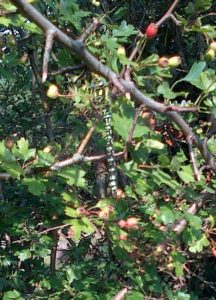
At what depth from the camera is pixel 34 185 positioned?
1.26 m

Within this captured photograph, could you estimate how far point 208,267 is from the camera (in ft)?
8.17

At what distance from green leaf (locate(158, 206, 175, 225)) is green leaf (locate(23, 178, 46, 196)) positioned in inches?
11.3

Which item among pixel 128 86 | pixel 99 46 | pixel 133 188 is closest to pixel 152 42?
pixel 99 46

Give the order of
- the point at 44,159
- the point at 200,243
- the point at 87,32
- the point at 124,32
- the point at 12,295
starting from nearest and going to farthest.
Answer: the point at 87,32
the point at 44,159
the point at 124,32
the point at 200,243
the point at 12,295

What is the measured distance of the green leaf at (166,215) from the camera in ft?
4.28

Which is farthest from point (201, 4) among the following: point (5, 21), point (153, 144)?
point (5, 21)

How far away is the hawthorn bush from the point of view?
1157mm

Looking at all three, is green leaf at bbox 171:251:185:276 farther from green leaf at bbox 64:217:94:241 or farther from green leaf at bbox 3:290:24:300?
green leaf at bbox 3:290:24:300

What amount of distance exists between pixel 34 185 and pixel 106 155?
0.20 meters

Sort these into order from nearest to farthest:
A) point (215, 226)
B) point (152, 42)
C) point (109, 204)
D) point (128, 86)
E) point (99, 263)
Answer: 1. point (128, 86)
2. point (109, 204)
3. point (215, 226)
4. point (99, 263)
5. point (152, 42)

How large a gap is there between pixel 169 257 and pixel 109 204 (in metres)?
0.32

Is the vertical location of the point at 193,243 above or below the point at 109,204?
below

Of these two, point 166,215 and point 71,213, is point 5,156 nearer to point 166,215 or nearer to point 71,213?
point 71,213

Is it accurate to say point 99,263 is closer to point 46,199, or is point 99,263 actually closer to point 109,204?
point 46,199
